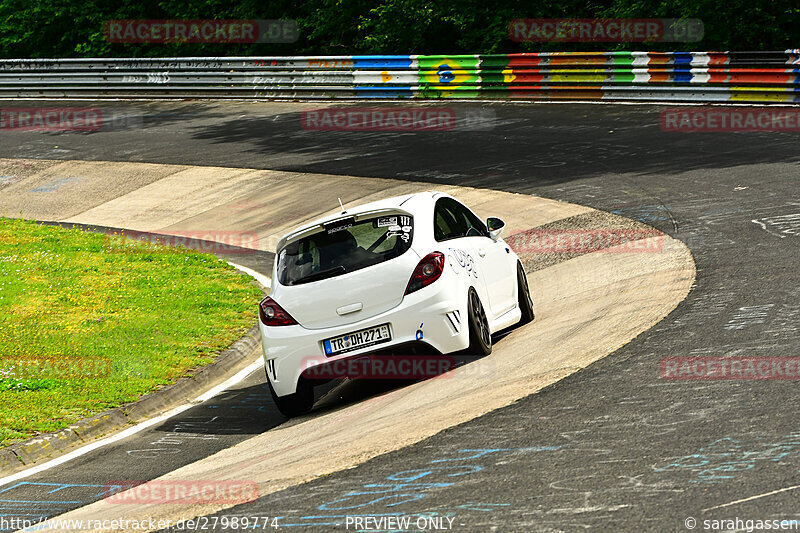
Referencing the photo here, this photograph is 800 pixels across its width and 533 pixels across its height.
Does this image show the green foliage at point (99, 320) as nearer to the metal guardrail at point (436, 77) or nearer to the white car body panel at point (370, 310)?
the white car body panel at point (370, 310)

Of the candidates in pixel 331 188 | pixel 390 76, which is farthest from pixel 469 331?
pixel 390 76

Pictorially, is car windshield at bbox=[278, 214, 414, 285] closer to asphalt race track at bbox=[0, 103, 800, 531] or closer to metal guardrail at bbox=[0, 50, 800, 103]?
asphalt race track at bbox=[0, 103, 800, 531]

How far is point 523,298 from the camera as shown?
10.8m

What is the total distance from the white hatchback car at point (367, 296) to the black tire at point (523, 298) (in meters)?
1.17

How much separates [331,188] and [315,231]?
11.5 metres

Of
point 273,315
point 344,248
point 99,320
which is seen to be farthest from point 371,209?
point 99,320

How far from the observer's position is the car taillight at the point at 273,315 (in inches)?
350

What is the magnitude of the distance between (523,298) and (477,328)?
5.90 ft

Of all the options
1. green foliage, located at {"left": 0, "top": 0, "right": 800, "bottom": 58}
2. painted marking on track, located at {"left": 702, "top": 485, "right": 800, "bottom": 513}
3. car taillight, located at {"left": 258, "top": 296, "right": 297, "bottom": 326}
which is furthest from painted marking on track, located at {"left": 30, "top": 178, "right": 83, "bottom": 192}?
painted marking on track, located at {"left": 702, "top": 485, "right": 800, "bottom": 513}

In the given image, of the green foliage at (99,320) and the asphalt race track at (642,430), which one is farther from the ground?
the asphalt race track at (642,430)

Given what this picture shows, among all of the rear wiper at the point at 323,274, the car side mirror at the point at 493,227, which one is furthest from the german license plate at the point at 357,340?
the car side mirror at the point at 493,227

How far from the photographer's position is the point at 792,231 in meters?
12.4

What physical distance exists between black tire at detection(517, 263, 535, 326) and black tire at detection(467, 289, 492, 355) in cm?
135

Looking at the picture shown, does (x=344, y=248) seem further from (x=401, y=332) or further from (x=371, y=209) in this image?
(x=401, y=332)
